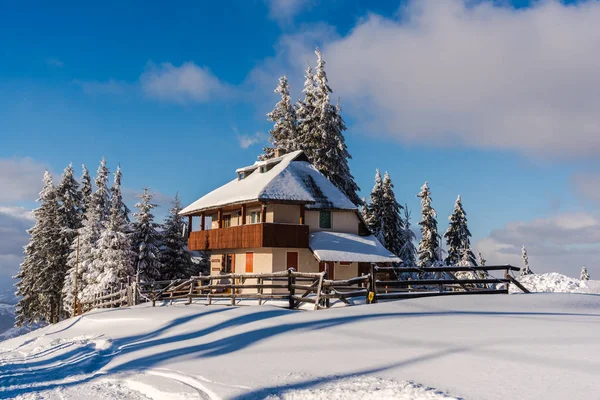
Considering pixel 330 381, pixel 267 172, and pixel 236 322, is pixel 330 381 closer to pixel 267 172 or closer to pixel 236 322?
pixel 236 322

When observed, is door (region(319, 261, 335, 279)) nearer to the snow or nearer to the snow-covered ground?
the snow

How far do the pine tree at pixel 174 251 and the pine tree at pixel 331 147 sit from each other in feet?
49.6

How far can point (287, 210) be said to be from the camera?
35.1 m

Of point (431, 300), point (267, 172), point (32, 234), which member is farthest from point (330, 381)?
point (32, 234)

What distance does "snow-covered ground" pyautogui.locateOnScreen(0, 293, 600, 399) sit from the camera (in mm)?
6770

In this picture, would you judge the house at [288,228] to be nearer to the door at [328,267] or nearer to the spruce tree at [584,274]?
the door at [328,267]

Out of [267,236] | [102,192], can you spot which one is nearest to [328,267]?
[267,236]

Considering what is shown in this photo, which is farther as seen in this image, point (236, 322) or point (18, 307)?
point (18, 307)

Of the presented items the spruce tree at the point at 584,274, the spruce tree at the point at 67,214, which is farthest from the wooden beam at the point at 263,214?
the spruce tree at the point at 584,274

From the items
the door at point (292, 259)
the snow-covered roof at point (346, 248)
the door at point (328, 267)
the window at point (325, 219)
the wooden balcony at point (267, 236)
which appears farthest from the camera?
the window at point (325, 219)

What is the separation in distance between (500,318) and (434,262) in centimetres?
4124

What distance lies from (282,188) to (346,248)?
20.2 feet

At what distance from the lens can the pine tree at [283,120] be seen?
165 feet

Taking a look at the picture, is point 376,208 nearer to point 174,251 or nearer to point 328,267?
point 328,267
